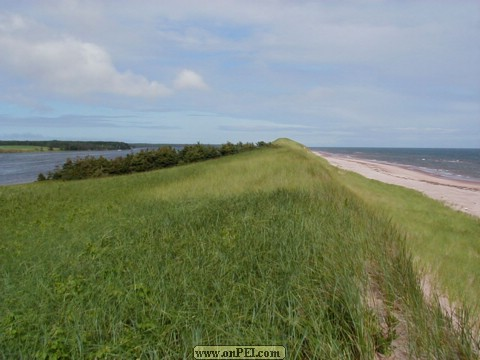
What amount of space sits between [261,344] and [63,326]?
219cm

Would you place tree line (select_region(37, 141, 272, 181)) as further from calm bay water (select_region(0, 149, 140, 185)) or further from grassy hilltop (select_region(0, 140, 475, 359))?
grassy hilltop (select_region(0, 140, 475, 359))

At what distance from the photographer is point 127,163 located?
112 ft

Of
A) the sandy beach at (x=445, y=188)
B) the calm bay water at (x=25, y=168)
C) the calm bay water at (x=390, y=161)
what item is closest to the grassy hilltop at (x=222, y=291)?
the sandy beach at (x=445, y=188)

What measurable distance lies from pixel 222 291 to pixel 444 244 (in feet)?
28.0

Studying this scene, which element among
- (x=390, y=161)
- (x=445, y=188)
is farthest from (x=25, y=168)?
(x=390, y=161)

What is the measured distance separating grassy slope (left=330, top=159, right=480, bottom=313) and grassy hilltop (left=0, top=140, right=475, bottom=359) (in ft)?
4.24

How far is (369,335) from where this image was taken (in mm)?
3293

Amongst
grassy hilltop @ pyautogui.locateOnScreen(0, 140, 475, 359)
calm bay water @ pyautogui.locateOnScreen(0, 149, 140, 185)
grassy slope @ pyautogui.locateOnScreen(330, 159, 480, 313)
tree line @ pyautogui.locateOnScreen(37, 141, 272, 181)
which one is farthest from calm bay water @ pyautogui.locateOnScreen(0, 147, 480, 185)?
grassy hilltop @ pyautogui.locateOnScreen(0, 140, 475, 359)

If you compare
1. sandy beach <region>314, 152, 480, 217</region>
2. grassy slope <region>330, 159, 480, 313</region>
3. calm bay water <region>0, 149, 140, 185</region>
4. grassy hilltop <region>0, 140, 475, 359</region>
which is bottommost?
calm bay water <region>0, 149, 140, 185</region>

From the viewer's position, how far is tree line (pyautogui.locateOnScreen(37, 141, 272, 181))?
109 ft

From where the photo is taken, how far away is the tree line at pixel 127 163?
33219 millimetres

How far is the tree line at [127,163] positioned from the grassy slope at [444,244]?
23876 mm

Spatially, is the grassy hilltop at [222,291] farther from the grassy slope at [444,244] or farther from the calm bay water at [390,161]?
the calm bay water at [390,161]

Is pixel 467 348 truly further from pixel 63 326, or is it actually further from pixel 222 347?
pixel 63 326
